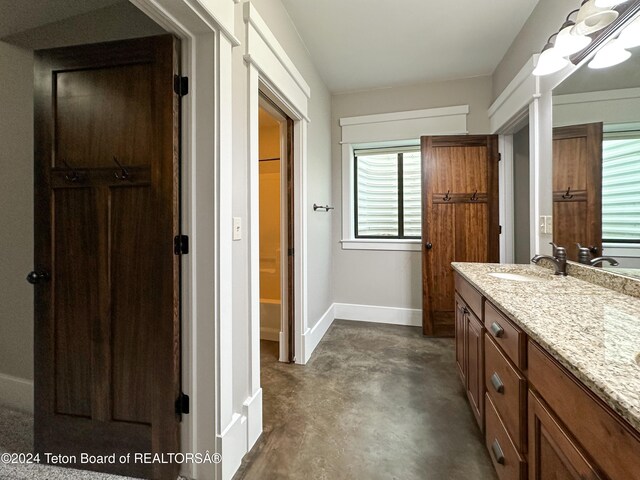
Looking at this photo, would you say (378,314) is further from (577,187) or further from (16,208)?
(16,208)

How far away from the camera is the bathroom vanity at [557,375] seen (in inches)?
21.9

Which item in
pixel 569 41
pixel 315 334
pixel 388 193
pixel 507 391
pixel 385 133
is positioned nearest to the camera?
pixel 507 391

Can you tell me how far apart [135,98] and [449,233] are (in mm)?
2779

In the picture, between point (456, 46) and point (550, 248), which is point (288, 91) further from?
point (550, 248)

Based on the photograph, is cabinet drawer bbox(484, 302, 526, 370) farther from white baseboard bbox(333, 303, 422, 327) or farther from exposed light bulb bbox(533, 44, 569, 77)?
white baseboard bbox(333, 303, 422, 327)

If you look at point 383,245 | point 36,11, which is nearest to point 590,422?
point 383,245

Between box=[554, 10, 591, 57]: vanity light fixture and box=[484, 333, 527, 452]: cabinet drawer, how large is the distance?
5.23 ft

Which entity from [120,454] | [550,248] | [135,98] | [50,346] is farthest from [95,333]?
[550,248]

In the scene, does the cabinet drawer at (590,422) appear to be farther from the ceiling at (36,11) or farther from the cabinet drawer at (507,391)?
the ceiling at (36,11)

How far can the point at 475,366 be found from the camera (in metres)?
1.53

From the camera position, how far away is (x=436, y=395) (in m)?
1.95

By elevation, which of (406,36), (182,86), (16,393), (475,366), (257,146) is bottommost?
(16,393)

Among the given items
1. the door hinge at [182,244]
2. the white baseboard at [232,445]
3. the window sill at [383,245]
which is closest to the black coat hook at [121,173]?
the door hinge at [182,244]

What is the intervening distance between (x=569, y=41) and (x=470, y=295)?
4.79ft
